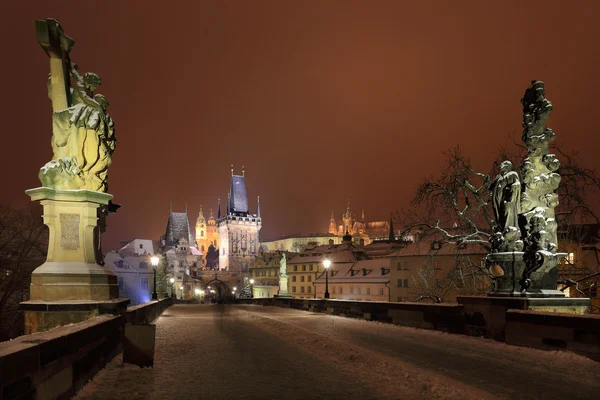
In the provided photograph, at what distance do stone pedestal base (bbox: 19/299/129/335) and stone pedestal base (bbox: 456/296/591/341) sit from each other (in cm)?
774

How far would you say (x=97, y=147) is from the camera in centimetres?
998

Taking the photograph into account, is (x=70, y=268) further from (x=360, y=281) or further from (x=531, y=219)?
(x=360, y=281)

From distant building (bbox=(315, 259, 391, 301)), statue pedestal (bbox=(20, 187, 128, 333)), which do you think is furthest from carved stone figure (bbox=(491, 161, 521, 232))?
distant building (bbox=(315, 259, 391, 301))

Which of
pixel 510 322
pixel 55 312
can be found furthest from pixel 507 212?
pixel 55 312

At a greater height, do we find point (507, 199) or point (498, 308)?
point (507, 199)

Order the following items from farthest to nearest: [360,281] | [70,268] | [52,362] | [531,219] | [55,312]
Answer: [360,281]
[531,219]
[70,268]
[55,312]
[52,362]

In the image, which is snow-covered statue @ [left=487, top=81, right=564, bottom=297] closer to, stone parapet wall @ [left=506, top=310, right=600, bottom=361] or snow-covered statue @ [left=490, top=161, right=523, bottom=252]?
snow-covered statue @ [left=490, top=161, right=523, bottom=252]

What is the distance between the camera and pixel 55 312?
8250mm

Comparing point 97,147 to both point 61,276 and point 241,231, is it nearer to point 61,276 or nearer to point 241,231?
point 61,276

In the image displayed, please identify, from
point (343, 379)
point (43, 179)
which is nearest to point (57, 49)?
point (43, 179)

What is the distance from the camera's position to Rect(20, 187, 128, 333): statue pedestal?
8344mm

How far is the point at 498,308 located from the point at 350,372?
190 inches

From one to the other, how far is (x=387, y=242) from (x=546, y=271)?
119230 mm

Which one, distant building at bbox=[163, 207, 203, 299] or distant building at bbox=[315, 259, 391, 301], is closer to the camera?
distant building at bbox=[315, 259, 391, 301]
